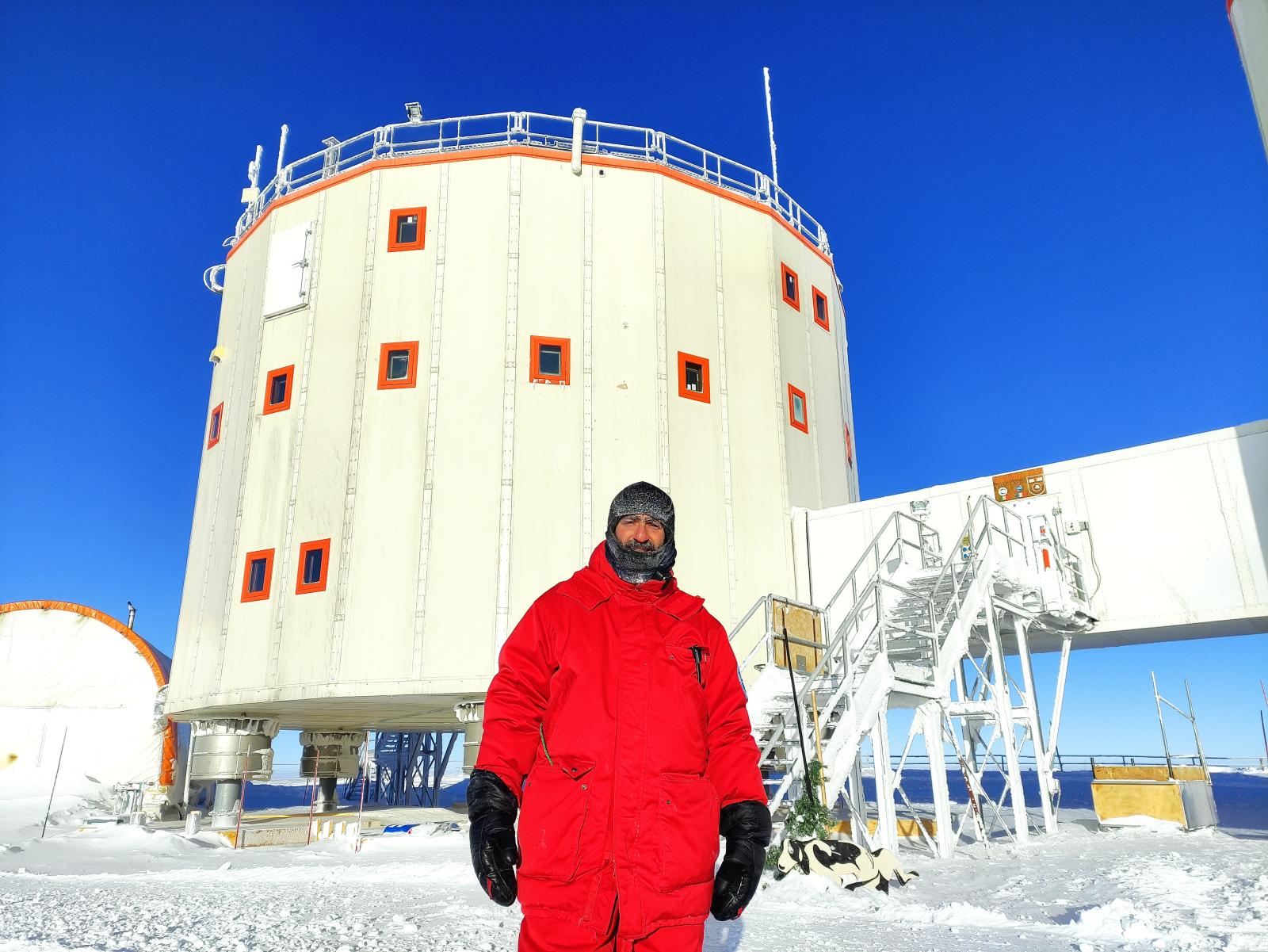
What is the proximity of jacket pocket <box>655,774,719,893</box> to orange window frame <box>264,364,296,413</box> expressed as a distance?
715 inches

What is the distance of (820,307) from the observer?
78.8ft

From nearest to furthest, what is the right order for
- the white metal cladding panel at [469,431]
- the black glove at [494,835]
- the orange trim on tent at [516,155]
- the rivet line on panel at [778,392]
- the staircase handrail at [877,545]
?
the black glove at [494,835]
the staircase handrail at [877,545]
the white metal cladding panel at [469,431]
the orange trim on tent at [516,155]
the rivet line on panel at [778,392]

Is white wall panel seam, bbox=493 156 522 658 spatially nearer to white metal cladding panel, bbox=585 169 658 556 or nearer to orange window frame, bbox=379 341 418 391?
white metal cladding panel, bbox=585 169 658 556

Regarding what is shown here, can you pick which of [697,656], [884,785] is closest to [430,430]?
[884,785]

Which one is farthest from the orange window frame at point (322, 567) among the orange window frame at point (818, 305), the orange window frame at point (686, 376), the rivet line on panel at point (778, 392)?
the orange window frame at point (818, 305)

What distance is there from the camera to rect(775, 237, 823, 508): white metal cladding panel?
20859mm

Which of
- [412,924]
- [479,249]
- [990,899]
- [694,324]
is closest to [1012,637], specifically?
[694,324]

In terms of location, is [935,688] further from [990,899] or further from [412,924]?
[412,924]

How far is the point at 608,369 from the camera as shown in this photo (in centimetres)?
1875

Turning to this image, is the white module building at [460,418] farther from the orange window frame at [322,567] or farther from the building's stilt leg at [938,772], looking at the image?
the building's stilt leg at [938,772]

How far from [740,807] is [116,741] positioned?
28415 mm

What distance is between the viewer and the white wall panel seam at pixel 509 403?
16.9 metres

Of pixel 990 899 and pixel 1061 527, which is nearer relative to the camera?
pixel 990 899

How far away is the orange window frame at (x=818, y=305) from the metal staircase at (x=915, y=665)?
25.5 feet
